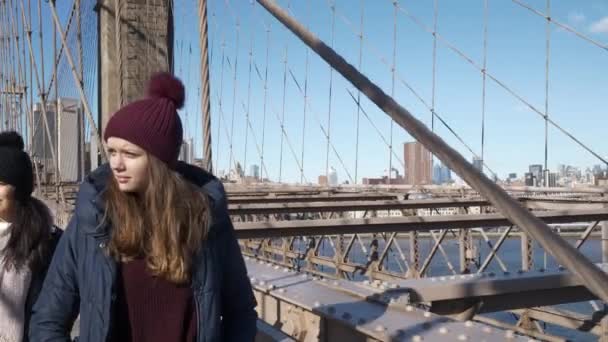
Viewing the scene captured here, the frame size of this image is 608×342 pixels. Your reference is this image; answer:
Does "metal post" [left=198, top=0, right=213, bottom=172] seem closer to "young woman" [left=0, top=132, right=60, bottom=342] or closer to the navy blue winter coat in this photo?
"young woman" [left=0, top=132, right=60, bottom=342]

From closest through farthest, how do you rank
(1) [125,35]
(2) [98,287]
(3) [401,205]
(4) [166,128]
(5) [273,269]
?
(2) [98,287] → (4) [166,128] → (5) [273,269] → (3) [401,205] → (1) [125,35]

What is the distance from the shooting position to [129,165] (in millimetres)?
1481

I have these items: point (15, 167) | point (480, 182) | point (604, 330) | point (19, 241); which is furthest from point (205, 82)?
point (604, 330)

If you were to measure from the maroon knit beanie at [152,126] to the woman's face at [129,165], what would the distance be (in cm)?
2

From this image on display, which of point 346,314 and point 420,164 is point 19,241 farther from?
point 420,164

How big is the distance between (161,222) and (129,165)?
0.16 metres

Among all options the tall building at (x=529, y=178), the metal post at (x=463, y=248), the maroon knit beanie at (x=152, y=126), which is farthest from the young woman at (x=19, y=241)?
the tall building at (x=529, y=178)

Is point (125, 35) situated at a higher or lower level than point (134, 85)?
higher

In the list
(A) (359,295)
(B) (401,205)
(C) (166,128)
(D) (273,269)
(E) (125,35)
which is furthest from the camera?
(E) (125,35)

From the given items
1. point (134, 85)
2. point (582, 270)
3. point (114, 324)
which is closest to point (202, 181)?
point (114, 324)

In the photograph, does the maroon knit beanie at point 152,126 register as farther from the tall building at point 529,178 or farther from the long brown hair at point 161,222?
the tall building at point 529,178

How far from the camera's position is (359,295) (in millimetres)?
2375

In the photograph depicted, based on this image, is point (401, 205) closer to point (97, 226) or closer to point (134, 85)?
point (134, 85)

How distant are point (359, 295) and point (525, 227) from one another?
120 cm
